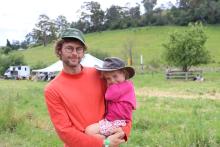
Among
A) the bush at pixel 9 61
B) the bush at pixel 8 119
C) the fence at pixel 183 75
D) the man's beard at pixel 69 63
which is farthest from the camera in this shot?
the bush at pixel 9 61

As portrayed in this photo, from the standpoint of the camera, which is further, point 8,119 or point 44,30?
point 44,30

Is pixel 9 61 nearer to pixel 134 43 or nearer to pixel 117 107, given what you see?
pixel 134 43

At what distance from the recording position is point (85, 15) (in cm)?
10350

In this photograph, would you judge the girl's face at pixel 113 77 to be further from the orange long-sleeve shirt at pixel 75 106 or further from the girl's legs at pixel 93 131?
the girl's legs at pixel 93 131

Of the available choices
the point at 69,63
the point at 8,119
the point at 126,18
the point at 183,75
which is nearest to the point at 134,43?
the point at 126,18

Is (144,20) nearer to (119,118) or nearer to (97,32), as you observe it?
(97,32)

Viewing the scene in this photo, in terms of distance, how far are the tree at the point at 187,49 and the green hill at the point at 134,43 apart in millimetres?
22200

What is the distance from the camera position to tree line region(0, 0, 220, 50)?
91.6 metres

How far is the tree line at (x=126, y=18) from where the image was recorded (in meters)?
91.6

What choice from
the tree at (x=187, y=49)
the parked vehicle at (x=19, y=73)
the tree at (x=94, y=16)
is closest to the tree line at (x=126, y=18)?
Answer: the tree at (x=94, y=16)

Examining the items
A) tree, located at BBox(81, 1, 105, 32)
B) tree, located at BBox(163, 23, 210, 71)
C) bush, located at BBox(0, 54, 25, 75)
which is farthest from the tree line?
tree, located at BBox(163, 23, 210, 71)

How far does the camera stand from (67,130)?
3.71 meters

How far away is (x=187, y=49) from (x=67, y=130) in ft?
124

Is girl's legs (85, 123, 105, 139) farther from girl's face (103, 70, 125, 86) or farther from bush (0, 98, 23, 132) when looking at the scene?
bush (0, 98, 23, 132)
